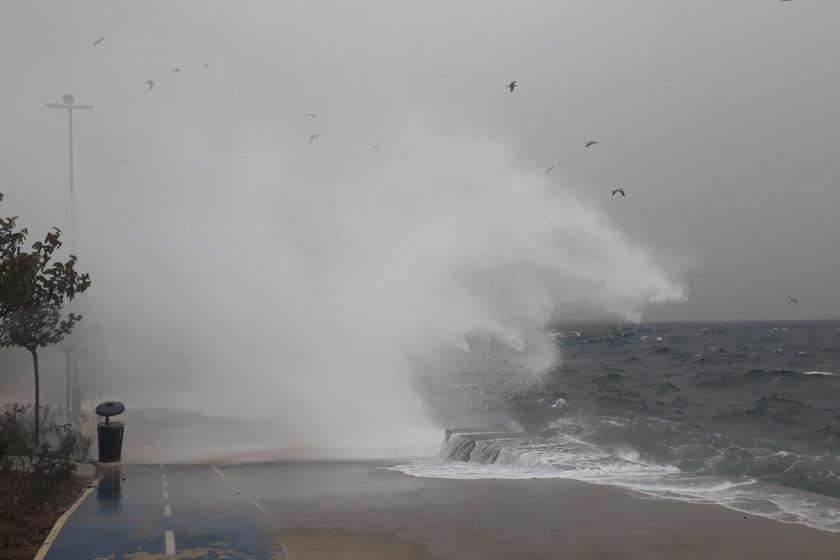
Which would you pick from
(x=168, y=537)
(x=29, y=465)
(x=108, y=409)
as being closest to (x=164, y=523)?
(x=168, y=537)

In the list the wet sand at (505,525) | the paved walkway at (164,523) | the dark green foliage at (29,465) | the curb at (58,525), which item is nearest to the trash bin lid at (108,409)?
the dark green foliage at (29,465)

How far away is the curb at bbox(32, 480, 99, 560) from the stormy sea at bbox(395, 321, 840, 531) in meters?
6.93

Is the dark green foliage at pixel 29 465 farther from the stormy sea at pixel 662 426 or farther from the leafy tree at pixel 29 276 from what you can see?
the stormy sea at pixel 662 426

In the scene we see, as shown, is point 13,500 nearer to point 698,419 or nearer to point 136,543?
point 136,543

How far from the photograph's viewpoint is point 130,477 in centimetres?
1686

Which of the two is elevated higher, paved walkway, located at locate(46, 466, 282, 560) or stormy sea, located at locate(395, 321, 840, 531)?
paved walkway, located at locate(46, 466, 282, 560)

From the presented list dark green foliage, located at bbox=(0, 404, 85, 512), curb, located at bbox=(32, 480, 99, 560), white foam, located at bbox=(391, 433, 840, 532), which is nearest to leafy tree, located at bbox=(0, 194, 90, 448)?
dark green foliage, located at bbox=(0, 404, 85, 512)

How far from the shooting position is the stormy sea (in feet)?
57.7

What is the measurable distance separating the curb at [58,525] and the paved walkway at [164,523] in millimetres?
79

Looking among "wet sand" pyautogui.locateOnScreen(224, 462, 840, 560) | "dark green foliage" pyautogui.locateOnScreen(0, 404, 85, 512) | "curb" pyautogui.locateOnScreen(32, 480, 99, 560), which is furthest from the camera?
"dark green foliage" pyautogui.locateOnScreen(0, 404, 85, 512)

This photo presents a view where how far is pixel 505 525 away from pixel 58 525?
6.54 meters

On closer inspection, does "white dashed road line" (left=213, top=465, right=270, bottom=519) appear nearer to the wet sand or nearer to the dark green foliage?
the wet sand

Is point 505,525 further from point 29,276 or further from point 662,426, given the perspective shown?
point 662,426

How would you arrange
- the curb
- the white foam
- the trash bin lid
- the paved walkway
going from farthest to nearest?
the trash bin lid, the white foam, the paved walkway, the curb
